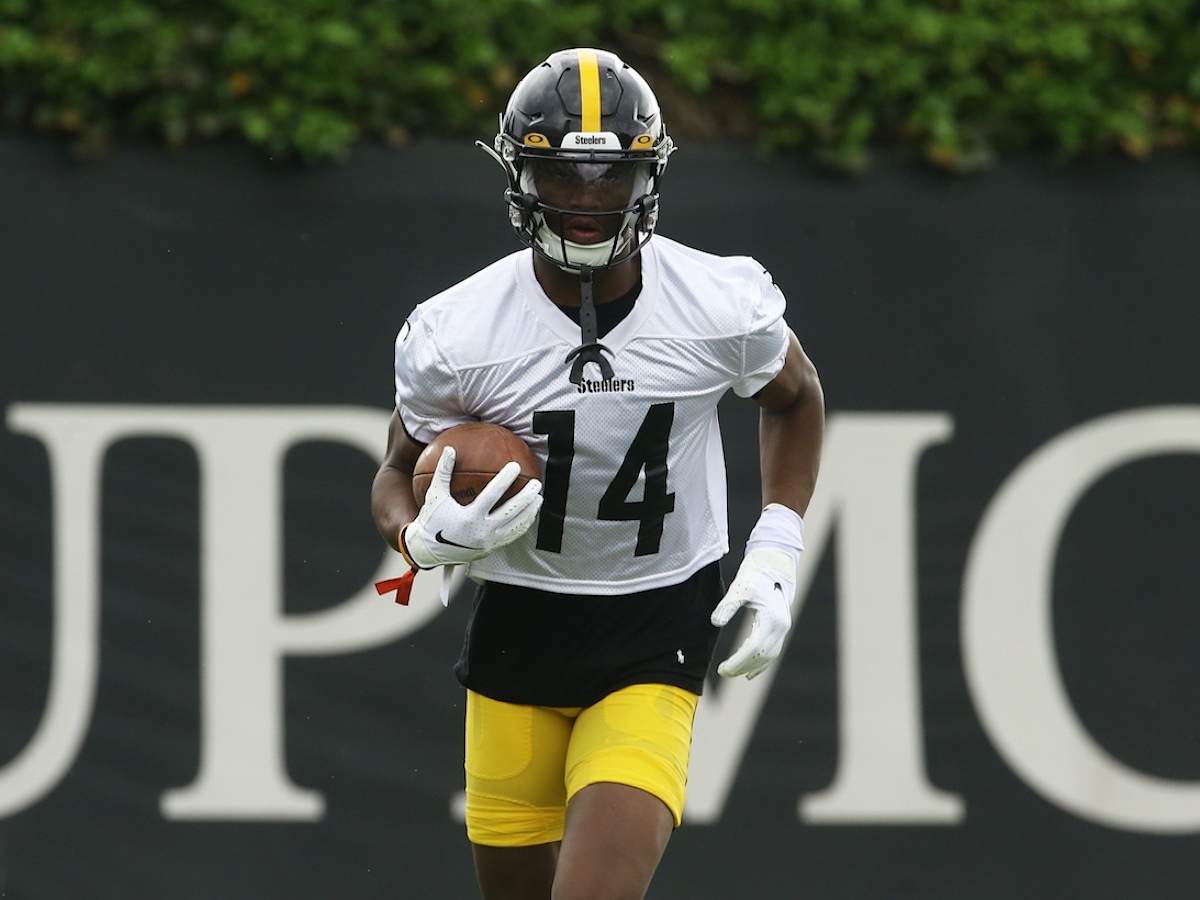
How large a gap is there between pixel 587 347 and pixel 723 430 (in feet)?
7.05

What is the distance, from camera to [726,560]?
578 centimetres

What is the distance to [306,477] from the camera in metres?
5.78

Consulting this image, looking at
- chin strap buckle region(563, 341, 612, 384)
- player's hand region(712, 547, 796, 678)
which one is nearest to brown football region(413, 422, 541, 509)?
chin strap buckle region(563, 341, 612, 384)

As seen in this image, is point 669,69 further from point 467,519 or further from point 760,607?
point 467,519

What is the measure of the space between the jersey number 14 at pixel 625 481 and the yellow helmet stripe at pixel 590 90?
0.55m

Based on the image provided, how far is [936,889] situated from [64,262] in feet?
10.4

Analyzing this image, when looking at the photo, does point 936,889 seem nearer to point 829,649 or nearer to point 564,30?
point 829,649

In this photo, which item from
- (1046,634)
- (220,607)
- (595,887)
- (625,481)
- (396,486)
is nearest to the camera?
(595,887)

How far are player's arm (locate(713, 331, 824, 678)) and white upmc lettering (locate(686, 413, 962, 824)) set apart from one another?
1.68 meters

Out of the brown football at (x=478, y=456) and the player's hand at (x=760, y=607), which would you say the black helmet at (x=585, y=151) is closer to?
the brown football at (x=478, y=456)

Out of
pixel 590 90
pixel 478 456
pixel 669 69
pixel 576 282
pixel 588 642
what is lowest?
pixel 588 642

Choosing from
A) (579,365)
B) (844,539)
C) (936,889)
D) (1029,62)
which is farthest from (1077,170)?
(579,365)

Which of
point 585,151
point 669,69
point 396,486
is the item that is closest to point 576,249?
point 585,151

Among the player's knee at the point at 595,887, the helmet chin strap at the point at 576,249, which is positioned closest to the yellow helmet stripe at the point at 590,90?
the helmet chin strap at the point at 576,249
